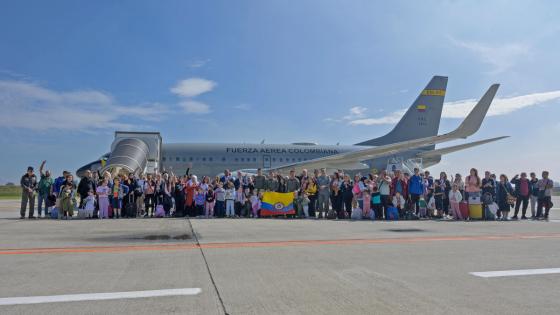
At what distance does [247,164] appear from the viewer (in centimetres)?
2759

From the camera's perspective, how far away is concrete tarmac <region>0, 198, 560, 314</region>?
4.16 meters

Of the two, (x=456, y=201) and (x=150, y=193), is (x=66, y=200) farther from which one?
(x=456, y=201)

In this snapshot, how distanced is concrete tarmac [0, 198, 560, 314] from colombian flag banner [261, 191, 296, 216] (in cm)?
480

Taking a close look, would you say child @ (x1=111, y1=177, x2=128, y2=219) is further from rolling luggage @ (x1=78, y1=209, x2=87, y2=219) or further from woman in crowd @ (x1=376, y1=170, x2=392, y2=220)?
woman in crowd @ (x1=376, y1=170, x2=392, y2=220)

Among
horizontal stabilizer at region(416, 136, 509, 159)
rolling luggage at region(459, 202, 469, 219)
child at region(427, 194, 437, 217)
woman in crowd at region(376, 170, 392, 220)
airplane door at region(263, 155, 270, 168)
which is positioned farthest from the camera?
airplane door at region(263, 155, 270, 168)

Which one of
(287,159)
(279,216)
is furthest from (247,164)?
(279,216)

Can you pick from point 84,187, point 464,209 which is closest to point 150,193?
point 84,187

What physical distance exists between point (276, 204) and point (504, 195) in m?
7.79

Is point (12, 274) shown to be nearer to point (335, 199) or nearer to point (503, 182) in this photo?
point (335, 199)

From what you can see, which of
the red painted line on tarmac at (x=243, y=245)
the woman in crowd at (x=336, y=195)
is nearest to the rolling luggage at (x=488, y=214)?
the woman in crowd at (x=336, y=195)

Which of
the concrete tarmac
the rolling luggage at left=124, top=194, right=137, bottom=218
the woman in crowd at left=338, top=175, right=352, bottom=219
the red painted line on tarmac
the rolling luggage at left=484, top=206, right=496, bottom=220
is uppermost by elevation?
the woman in crowd at left=338, top=175, right=352, bottom=219

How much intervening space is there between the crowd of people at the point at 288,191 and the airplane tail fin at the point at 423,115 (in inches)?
690

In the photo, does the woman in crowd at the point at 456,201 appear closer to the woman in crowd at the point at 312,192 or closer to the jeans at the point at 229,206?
the woman in crowd at the point at 312,192

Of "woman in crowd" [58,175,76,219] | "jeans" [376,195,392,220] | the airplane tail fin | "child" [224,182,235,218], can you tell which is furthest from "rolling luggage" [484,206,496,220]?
the airplane tail fin
